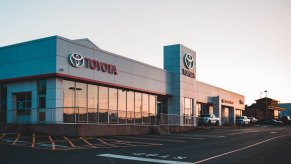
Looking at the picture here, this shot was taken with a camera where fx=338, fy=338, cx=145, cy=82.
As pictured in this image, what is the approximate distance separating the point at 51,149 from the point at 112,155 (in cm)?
349

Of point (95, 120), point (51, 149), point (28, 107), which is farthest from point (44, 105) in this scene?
point (51, 149)

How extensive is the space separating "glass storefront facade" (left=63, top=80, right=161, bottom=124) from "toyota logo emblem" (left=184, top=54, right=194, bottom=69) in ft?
30.3

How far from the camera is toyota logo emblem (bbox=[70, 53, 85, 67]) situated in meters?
27.4

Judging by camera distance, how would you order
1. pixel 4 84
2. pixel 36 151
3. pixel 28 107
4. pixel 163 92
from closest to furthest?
pixel 36 151 → pixel 28 107 → pixel 4 84 → pixel 163 92

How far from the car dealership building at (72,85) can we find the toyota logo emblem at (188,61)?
236 inches

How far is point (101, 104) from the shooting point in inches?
1227

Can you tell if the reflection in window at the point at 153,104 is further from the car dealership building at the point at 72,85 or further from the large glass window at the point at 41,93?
the large glass window at the point at 41,93

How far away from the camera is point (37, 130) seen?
25.3 meters

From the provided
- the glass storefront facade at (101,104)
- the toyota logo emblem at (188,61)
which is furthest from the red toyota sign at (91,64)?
the toyota logo emblem at (188,61)

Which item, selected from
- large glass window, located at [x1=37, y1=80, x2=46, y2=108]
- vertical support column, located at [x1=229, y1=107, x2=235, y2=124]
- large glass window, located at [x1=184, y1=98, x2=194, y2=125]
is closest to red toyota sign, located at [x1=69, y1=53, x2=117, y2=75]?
large glass window, located at [x1=37, y1=80, x2=46, y2=108]

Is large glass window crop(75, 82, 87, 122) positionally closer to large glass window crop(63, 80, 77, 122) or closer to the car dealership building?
the car dealership building

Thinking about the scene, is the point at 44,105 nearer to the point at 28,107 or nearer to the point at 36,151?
the point at 28,107

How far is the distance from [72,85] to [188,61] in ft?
67.9

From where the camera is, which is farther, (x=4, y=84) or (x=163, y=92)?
(x=163, y=92)
